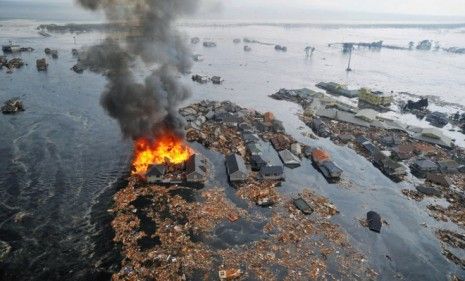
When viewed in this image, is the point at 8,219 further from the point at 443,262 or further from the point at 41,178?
the point at 443,262

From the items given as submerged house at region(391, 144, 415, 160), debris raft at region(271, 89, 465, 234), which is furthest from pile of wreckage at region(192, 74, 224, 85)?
submerged house at region(391, 144, 415, 160)

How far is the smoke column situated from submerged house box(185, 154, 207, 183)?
7472mm

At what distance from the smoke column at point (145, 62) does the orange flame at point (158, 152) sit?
4.56 feet

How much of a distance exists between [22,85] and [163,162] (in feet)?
208

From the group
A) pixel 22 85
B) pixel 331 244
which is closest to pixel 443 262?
pixel 331 244

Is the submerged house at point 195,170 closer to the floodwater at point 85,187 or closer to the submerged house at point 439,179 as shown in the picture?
the floodwater at point 85,187

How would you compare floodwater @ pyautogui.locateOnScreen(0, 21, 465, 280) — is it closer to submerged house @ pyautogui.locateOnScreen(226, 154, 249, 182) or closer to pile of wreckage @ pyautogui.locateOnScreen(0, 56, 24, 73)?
pile of wreckage @ pyautogui.locateOnScreen(0, 56, 24, 73)

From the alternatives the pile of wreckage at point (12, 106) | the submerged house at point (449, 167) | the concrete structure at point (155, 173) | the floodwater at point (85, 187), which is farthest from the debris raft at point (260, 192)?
the pile of wreckage at point (12, 106)

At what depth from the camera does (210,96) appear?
295 ft

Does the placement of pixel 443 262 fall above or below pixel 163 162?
below

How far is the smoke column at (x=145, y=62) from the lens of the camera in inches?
2056

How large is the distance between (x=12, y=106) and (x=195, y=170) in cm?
4738

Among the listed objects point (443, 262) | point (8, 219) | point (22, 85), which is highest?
point (22, 85)

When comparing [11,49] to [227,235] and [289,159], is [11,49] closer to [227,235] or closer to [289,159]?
[289,159]
